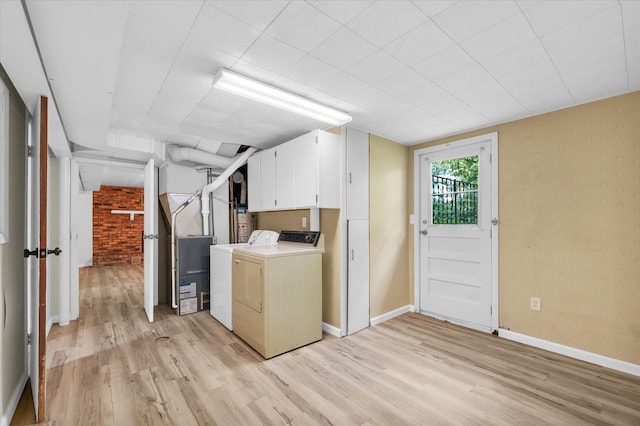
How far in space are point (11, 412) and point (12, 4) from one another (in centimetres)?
226

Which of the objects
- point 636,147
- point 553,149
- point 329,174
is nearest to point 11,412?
point 329,174

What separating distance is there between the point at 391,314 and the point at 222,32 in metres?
3.36

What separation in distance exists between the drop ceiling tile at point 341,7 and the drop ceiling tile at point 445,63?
2.18ft

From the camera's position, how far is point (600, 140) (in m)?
2.50

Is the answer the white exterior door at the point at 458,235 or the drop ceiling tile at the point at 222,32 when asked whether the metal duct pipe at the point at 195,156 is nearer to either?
the drop ceiling tile at the point at 222,32

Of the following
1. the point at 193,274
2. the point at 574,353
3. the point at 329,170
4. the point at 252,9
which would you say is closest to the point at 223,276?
the point at 193,274

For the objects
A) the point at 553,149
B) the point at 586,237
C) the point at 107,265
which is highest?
the point at 553,149

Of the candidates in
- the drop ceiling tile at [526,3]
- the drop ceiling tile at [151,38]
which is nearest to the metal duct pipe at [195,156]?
the drop ceiling tile at [151,38]

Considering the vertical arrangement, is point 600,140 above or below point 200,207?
above

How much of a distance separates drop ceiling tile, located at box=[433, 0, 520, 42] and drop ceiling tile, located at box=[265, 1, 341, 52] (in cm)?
57

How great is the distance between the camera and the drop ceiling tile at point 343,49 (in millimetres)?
1642

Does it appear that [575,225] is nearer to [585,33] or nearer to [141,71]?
[585,33]

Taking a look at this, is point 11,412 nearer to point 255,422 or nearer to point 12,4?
point 255,422

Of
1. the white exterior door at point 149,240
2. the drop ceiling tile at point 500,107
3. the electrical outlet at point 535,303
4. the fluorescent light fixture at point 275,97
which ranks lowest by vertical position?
the electrical outlet at point 535,303
